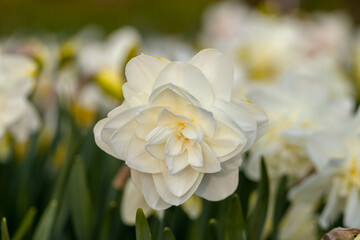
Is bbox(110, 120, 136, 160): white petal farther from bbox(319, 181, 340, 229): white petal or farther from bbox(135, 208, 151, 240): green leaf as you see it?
bbox(319, 181, 340, 229): white petal

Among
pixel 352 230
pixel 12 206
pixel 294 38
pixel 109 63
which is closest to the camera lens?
pixel 352 230

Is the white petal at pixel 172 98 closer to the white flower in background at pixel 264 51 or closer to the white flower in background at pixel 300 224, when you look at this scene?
the white flower in background at pixel 300 224

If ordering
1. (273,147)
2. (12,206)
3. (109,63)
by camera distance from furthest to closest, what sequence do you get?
(109,63), (12,206), (273,147)

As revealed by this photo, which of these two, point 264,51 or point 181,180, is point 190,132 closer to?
point 181,180

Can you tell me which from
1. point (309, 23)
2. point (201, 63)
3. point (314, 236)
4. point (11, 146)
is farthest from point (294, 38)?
point (201, 63)

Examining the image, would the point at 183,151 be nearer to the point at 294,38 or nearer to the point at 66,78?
the point at 66,78

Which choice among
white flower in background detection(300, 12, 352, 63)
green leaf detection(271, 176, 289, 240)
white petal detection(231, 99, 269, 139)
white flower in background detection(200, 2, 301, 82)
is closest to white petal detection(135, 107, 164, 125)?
white petal detection(231, 99, 269, 139)

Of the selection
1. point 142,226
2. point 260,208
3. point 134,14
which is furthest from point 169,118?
point 134,14
